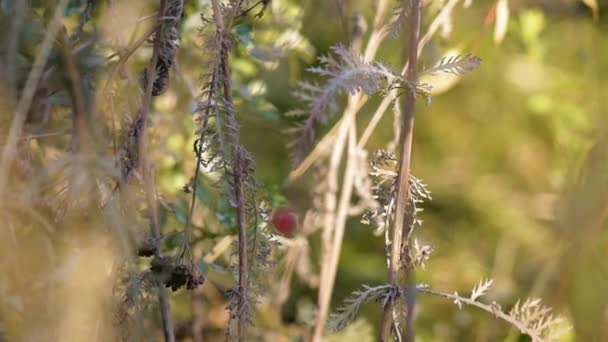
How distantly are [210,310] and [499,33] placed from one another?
2.04ft

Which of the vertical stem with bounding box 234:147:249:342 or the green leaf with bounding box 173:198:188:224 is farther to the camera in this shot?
the green leaf with bounding box 173:198:188:224

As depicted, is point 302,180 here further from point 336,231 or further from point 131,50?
point 131,50

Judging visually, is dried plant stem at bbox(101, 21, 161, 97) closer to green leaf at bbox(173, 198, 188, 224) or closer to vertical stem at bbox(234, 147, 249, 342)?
vertical stem at bbox(234, 147, 249, 342)

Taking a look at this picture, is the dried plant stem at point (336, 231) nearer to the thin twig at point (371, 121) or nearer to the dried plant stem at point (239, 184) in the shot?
the thin twig at point (371, 121)

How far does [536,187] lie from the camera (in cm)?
178

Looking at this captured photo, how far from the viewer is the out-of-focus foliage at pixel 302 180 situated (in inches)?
30.5

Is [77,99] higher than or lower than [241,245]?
higher

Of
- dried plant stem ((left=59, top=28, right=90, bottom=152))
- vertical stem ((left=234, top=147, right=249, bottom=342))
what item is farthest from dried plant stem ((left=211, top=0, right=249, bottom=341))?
dried plant stem ((left=59, top=28, right=90, bottom=152))

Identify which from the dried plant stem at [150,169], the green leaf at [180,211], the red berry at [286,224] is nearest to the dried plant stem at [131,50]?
the dried plant stem at [150,169]

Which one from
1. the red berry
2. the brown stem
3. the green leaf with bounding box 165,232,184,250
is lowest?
the green leaf with bounding box 165,232,184,250

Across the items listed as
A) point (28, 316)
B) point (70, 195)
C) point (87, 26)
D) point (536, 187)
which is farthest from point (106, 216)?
point (536, 187)

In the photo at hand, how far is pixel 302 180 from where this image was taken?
1487 mm

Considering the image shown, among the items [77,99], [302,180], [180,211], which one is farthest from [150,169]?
[302,180]

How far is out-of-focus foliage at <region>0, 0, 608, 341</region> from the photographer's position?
0.77 meters
